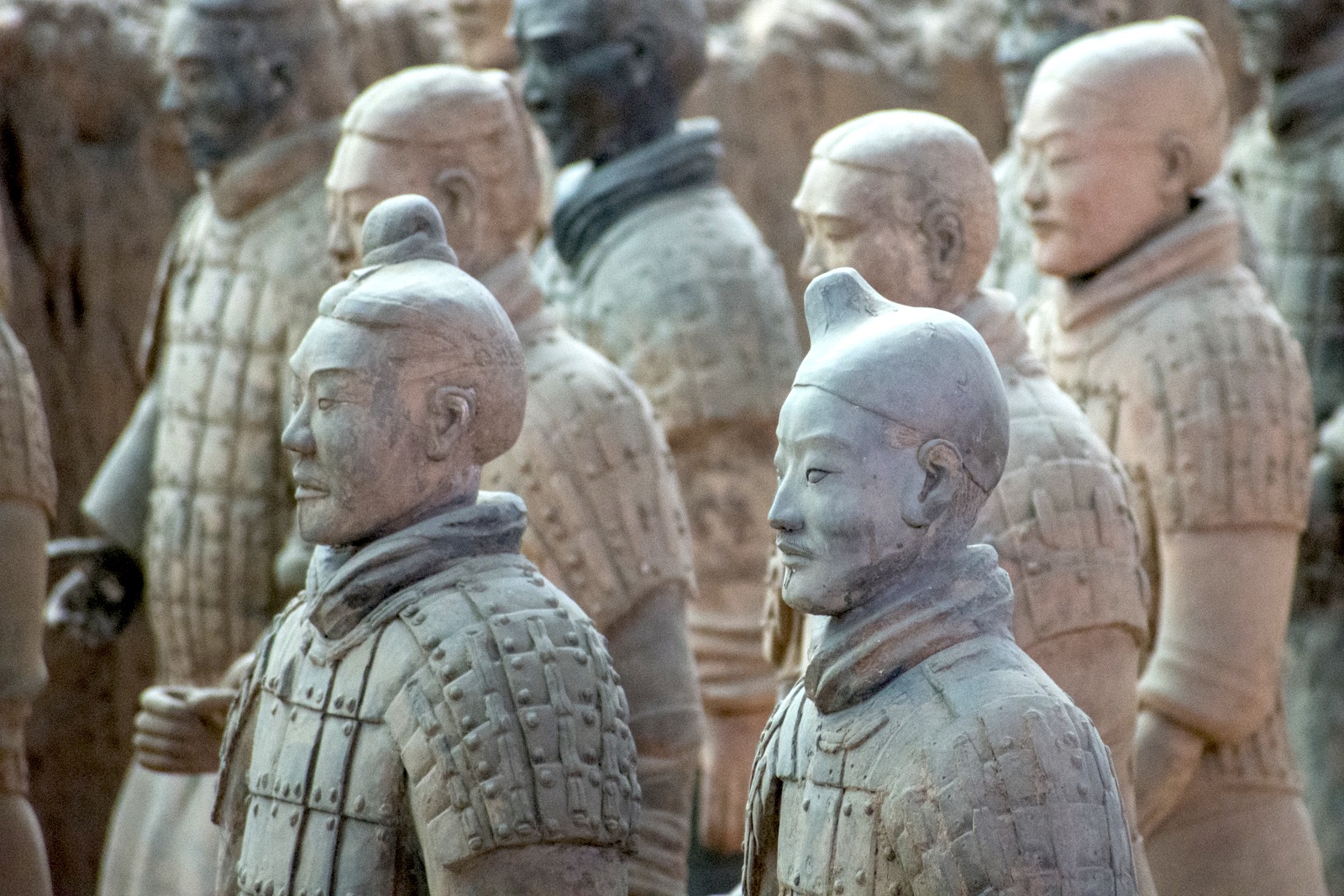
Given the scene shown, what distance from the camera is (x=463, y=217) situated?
477cm

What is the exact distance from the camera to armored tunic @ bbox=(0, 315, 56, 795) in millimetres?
4668

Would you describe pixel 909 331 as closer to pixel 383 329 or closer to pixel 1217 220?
pixel 383 329

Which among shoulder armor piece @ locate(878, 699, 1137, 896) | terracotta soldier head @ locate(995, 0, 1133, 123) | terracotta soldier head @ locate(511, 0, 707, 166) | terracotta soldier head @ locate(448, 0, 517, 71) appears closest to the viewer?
shoulder armor piece @ locate(878, 699, 1137, 896)

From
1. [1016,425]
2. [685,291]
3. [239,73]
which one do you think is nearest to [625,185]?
[685,291]

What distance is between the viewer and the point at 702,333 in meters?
5.85

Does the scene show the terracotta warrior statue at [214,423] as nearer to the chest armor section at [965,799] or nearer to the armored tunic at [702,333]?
the armored tunic at [702,333]

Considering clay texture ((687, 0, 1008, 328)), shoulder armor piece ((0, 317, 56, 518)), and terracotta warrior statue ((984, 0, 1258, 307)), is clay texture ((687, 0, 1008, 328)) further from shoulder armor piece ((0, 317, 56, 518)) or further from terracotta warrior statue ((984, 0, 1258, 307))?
shoulder armor piece ((0, 317, 56, 518))

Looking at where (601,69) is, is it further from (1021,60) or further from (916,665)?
(916,665)

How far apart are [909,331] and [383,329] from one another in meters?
0.78

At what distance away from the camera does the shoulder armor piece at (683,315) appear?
5836 millimetres

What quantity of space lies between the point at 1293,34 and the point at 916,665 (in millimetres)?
4485

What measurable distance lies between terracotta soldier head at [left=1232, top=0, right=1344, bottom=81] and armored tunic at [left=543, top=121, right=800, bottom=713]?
1.84 meters

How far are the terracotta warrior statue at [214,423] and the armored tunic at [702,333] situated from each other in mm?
671

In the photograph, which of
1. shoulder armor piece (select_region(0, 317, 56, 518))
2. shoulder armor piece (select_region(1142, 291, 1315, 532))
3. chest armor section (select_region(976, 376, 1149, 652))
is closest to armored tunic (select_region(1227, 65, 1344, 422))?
shoulder armor piece (select_region(1142, 291, 1315, 532))
